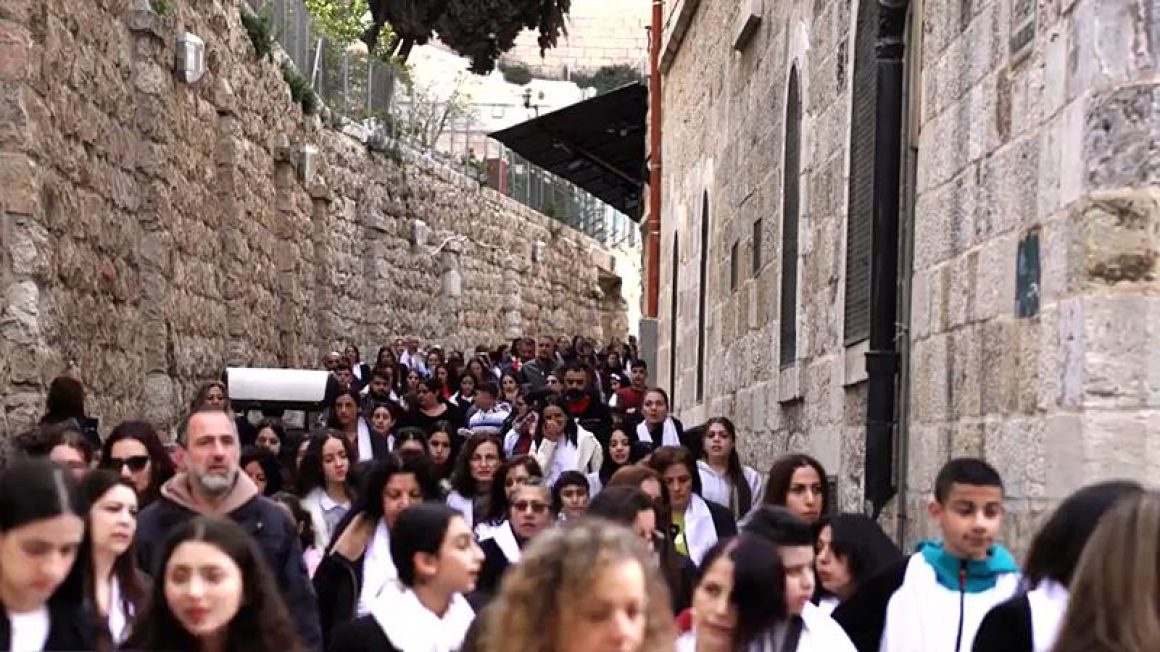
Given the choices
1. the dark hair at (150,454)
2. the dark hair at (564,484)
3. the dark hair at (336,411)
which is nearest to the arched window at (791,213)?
the dark hair at (336,411)

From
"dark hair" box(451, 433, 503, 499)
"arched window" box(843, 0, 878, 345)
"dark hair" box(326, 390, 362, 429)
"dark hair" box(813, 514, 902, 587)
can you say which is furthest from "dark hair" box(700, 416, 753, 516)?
"dark hair" box(813, 514, 902, 587)

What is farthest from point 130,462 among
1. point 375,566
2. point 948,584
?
point 948,584

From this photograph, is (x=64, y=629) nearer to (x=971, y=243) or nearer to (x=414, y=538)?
(x=414, y=538)

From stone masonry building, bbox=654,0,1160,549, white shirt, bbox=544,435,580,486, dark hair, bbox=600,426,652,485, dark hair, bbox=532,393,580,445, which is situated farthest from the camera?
dark hair, bbox=532,393,580,445

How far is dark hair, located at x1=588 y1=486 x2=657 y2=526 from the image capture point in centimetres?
706

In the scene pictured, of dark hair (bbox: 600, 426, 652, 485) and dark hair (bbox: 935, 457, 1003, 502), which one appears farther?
dark hair (bbox: 600, 426, 652, 485)

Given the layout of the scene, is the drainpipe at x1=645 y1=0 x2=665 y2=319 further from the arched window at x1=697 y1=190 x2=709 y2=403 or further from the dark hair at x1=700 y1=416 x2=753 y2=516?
the dark hair at x1=700 y1=416 x2=753 y2=516

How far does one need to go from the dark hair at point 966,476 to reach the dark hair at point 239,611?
7.05 ft

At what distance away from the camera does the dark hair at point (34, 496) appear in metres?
5.10

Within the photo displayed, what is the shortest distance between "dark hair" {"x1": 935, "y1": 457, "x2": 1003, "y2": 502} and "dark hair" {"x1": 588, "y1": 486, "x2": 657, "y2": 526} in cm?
106

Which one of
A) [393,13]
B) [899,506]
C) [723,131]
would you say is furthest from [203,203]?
[393,13]

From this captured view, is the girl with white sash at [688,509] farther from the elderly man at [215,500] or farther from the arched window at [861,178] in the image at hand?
the elderly man at [215,500]

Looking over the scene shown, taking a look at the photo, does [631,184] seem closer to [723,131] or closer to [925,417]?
[723,131]

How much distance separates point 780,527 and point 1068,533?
823 mm
